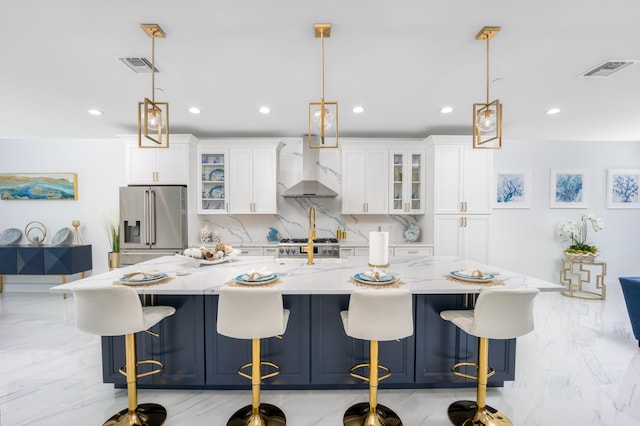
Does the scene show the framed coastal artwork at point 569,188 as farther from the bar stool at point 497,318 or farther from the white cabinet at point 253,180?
the white cabinet at point 253,180

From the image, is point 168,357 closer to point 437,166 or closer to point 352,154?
point 352,154

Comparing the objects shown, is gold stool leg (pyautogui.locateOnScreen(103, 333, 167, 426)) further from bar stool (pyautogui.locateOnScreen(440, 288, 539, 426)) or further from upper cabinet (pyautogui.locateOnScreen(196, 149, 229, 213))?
upper cabinet (pyautogui.locateOnScreen(196, 149, 229, 213))

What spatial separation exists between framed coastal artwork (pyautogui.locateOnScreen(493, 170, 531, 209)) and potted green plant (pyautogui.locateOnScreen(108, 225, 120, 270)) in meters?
6.17

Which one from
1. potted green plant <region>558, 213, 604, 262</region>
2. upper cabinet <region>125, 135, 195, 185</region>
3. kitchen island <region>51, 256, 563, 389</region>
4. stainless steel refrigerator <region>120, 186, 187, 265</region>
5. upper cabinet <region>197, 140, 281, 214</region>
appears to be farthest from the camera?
potted green plant <region>558, 213, 604, 262</region>

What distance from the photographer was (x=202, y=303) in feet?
6.97

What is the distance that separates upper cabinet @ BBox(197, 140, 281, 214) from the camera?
4.45 metres

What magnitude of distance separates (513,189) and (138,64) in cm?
562

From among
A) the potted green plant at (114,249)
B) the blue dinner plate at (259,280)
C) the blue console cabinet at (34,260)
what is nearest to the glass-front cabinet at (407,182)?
the blue dinner plate at (259,280)

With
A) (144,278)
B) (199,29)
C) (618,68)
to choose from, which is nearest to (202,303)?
(144,278)

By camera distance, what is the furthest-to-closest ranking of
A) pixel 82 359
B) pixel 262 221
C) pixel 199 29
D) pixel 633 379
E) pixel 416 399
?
pixel 262 221
pixel 82 359
pixel 633 379
pixel 416 399
pixel 199 29

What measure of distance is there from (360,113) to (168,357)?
10.3 ft

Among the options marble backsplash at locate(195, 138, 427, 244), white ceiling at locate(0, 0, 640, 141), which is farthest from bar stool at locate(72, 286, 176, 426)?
marble backsplash at locate(195, 138, 427, 244)

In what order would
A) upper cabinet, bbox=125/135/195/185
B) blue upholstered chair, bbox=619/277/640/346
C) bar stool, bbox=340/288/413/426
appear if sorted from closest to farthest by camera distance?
bar stool, bbox=340/288/413/426, blue upholstered chair, bbox=619/277/640/346, upper cabinet, bbox=125/135/195/185

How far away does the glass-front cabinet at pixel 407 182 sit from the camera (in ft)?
14.8
